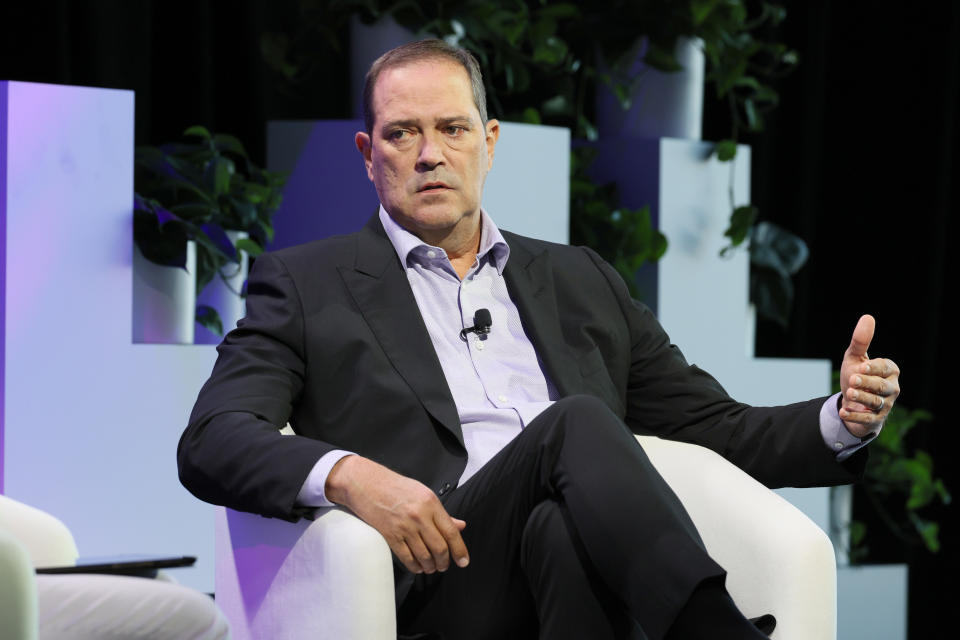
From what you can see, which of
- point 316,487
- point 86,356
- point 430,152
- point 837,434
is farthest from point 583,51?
point 316,487

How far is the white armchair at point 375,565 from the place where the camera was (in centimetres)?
159

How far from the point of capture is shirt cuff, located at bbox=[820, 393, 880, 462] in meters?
1.92

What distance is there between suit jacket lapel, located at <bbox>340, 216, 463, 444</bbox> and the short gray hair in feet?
0.84

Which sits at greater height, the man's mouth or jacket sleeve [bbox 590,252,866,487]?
the man's mouth

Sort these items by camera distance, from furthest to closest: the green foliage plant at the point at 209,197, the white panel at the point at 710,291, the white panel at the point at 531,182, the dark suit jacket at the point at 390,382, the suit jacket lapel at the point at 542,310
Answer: the white panel at the point at 710,291 → the white panel at the point at 531,182 → the green foliage plant at the point at 209,197 → the suit jacket lapel at the point at 542,310 → the dark suit jacket at the point at 390,382

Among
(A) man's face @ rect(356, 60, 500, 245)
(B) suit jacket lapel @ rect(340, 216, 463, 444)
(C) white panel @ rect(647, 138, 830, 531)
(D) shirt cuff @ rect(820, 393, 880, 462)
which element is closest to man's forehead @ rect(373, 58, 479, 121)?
(A) man's face @ rect(356, 60, 500, 245)

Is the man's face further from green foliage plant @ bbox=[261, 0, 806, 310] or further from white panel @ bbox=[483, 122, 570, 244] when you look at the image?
green foliage plant @ bbox=[261, 0, 806, 310]

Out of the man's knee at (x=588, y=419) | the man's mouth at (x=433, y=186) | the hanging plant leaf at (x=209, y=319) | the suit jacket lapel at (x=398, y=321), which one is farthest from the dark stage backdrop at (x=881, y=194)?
the man's knee at (x=588, y=419)

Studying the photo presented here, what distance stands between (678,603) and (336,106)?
2210 millimetres

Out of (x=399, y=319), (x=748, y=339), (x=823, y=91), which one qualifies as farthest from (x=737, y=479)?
(x=823, y=91)

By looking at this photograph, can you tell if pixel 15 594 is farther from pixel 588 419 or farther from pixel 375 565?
pixel 588 419

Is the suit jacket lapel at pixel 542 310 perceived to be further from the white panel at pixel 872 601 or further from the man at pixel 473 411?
the white panel at pixel 872 601

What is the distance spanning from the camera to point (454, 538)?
5.32 ft

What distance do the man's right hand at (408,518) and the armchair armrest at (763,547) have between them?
42 cm
